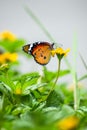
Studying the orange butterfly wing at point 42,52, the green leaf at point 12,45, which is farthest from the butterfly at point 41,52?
the green leaf at point 12,45

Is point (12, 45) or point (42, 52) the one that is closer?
point (42, 52)

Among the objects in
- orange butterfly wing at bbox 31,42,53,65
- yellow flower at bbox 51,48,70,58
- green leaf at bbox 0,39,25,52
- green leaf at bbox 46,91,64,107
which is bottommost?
green leaf at bbox 46,91,64,107

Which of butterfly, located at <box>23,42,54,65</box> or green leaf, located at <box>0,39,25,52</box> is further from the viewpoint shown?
green leaf, located at <box>0,39,25,52</box>

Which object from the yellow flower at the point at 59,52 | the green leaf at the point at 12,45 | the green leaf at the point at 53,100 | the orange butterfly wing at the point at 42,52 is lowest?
the green leaf at the point at 53,100

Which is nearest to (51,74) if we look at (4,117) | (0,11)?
(4,117)

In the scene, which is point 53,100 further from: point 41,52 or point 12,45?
point 12,45

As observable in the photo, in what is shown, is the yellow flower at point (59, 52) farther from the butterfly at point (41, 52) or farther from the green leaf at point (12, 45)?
the green leaf at point (12, 45)

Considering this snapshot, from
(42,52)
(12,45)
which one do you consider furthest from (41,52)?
(12,45)

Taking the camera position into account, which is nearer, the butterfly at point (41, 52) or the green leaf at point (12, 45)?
the butterfly at point (41, 52)

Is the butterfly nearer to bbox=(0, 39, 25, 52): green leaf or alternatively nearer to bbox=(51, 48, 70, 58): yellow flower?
bbox=(51, 48, 70, 58): yellow flower

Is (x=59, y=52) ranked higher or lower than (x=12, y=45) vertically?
lower

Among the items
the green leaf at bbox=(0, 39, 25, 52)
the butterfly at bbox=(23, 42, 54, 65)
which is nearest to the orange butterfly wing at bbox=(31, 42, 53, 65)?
the butterfly at bbox=(23, 42, 54, 65)
